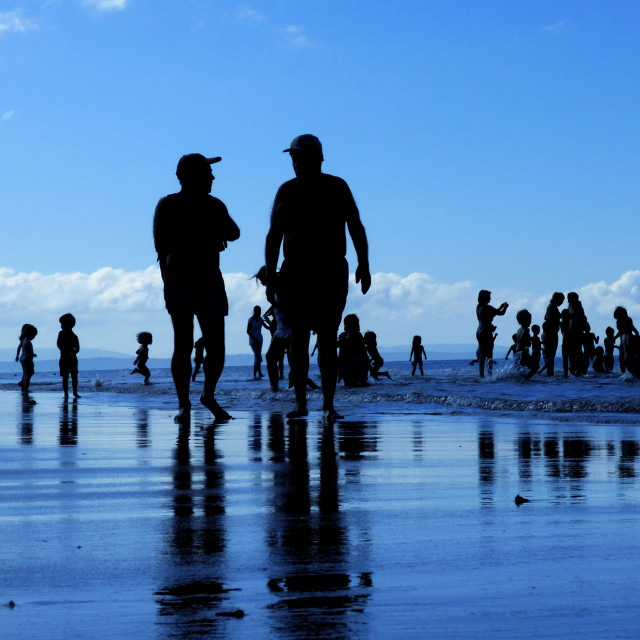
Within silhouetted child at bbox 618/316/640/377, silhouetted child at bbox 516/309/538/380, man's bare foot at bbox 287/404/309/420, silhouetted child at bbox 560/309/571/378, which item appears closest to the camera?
man's bare foot at bbox 287/404/309/420

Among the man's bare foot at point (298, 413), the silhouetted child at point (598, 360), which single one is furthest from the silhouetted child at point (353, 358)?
the silhouetted child at point (598, 360)

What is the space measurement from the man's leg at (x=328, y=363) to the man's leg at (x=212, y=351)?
70cm

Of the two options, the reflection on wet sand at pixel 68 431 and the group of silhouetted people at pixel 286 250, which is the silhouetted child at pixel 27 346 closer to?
the reflection on wet sand at pixel 68 431

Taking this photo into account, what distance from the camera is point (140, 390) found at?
19.6 metres

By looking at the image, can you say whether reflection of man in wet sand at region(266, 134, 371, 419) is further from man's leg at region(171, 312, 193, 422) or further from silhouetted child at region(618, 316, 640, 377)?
silhouetted child at region(618, 316, 640, 377)

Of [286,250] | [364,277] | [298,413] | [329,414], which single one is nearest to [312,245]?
[286,250]

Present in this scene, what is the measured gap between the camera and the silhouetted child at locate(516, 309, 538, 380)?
19859 mm

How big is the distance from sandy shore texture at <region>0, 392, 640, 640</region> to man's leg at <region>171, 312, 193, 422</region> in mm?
2200

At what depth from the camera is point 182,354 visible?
285 inches

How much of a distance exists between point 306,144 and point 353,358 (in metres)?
10.1

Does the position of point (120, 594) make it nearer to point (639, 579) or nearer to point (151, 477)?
point (639, 579)

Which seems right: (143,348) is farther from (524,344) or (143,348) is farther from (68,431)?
(68,431)

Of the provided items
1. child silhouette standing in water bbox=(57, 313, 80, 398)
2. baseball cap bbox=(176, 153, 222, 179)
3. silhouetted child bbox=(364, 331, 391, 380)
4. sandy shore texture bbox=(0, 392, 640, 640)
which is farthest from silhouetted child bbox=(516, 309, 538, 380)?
sandy shore texture bbox=(0, 392, 640, 640)

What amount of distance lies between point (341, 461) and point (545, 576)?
238cm
